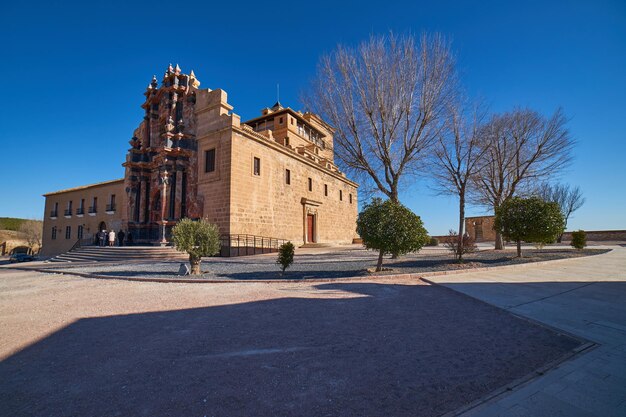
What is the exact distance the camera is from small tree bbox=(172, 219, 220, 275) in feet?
28.3

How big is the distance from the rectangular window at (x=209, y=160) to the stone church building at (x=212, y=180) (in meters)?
0.07

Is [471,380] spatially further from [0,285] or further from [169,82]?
[169,82]

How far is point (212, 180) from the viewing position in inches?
682

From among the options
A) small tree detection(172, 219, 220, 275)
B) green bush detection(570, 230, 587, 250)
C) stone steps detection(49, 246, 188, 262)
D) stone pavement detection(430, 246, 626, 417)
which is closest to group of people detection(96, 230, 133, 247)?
stone steps detection(49, 246, 188, 262)

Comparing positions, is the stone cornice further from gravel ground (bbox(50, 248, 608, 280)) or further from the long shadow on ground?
the long shadow on ground

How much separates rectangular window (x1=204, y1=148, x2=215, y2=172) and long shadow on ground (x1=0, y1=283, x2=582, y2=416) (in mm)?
14671

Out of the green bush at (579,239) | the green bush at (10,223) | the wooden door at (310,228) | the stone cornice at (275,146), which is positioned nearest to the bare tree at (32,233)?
the green bush at (10,223)

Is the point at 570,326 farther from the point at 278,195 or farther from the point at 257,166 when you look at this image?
the point at 278,195

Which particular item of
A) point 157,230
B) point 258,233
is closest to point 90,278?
point 258,233

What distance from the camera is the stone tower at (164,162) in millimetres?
19328

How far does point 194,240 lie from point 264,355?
676 centimetres

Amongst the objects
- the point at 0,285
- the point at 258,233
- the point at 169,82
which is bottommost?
the point at 0,285

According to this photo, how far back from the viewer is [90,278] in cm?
868

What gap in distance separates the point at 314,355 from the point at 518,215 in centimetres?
1198
